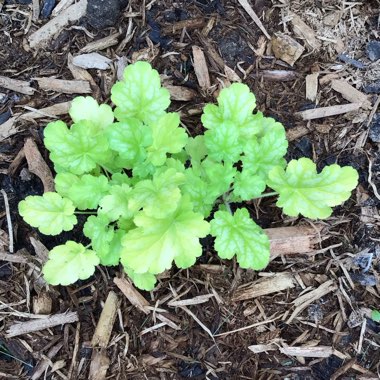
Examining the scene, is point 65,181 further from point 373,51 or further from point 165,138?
point 373,51

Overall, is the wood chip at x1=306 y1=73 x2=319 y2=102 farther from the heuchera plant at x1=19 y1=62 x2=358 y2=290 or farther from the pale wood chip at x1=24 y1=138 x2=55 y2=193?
the pale wood chip at x1=24 y1=138 x2=55 y2=193

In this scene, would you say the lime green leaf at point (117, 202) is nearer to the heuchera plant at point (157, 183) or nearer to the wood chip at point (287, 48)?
the heuchera plant at point (157, 183)

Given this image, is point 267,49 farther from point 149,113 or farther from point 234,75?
point 149,113

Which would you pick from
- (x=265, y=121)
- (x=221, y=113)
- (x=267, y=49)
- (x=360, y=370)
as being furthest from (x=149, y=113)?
(x=360, y=370)

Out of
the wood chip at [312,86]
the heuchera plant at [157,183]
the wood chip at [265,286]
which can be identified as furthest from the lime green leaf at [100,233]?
the wood chip at [312,86]

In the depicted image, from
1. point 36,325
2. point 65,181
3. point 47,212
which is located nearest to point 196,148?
point 65,181

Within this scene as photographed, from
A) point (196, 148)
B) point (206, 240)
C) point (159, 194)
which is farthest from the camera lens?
point (206, 240)

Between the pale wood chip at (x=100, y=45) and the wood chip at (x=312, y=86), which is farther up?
the pale wood chip at (x=100, y=45)
